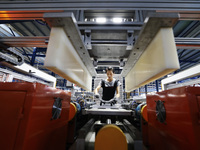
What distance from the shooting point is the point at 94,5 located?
4.11 feet

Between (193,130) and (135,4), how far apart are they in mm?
1431

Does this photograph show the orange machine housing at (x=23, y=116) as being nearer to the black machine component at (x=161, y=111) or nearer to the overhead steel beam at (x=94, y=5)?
the overhead steel beam at (x=94, y=5)

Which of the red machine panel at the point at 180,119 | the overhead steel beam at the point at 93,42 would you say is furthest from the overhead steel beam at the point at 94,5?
the red machine panel at the point at 180,119

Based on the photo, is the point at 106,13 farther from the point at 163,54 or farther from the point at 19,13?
the point at 19,13

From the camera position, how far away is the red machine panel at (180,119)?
2.77ft

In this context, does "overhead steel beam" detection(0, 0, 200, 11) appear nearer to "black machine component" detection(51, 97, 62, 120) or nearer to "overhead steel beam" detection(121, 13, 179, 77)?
"overhead steel beam" detection(121, 13, 179, 77)

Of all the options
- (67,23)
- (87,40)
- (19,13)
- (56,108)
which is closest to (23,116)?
(56,108)

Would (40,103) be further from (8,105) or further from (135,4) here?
(135,4)

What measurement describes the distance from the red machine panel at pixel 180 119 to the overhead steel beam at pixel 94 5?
39.4 inches

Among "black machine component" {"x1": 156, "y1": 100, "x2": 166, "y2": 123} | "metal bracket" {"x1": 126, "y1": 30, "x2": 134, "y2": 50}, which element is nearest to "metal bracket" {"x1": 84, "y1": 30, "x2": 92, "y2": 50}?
"metal bracket" {"x1": 126, "y1": 30, "x2": 134, "y2": 50}

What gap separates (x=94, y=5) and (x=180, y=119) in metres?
1.59

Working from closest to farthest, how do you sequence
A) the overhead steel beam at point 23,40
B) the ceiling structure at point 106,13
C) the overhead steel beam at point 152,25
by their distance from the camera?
the overhead steel beam at point 152,25, the ceiling structure at point 106,13, the overhead steel beam at point 23,40

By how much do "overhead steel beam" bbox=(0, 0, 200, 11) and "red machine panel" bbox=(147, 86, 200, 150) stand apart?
1001 millimetres

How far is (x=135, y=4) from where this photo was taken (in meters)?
1.22
